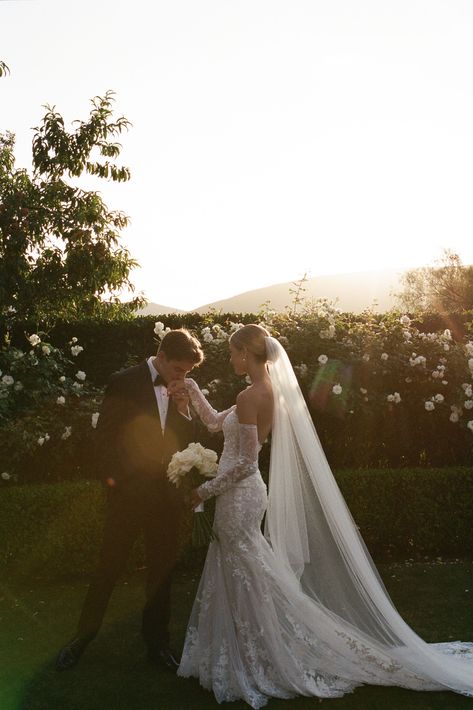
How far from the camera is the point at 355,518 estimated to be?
7.88 metres

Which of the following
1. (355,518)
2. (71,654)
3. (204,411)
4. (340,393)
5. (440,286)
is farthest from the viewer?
(440,286)

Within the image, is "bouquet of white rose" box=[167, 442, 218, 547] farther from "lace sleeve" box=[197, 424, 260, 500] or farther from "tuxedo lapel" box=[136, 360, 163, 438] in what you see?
"tuxedo lapel" box=[136, 360, 163, 438]

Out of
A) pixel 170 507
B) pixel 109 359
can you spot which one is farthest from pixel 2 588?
pixel 109 359

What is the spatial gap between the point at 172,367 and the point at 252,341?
568mm

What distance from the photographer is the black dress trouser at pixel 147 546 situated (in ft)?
16.0

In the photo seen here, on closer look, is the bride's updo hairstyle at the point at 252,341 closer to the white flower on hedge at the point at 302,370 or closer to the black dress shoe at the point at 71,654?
the black dress shoe at the point at 71,654

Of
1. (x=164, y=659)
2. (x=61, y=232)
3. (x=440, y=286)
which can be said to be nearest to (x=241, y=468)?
(x=164, y=659)

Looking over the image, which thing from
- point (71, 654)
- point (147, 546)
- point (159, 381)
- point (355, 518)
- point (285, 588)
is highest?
point (159, 381)

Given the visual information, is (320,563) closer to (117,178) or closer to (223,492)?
(223,492)

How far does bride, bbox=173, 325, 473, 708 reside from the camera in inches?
175

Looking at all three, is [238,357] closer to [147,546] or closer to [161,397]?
[161,397]

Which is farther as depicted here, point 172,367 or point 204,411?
point 204,411

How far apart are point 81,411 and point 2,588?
2048mm

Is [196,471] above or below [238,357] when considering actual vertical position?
below
